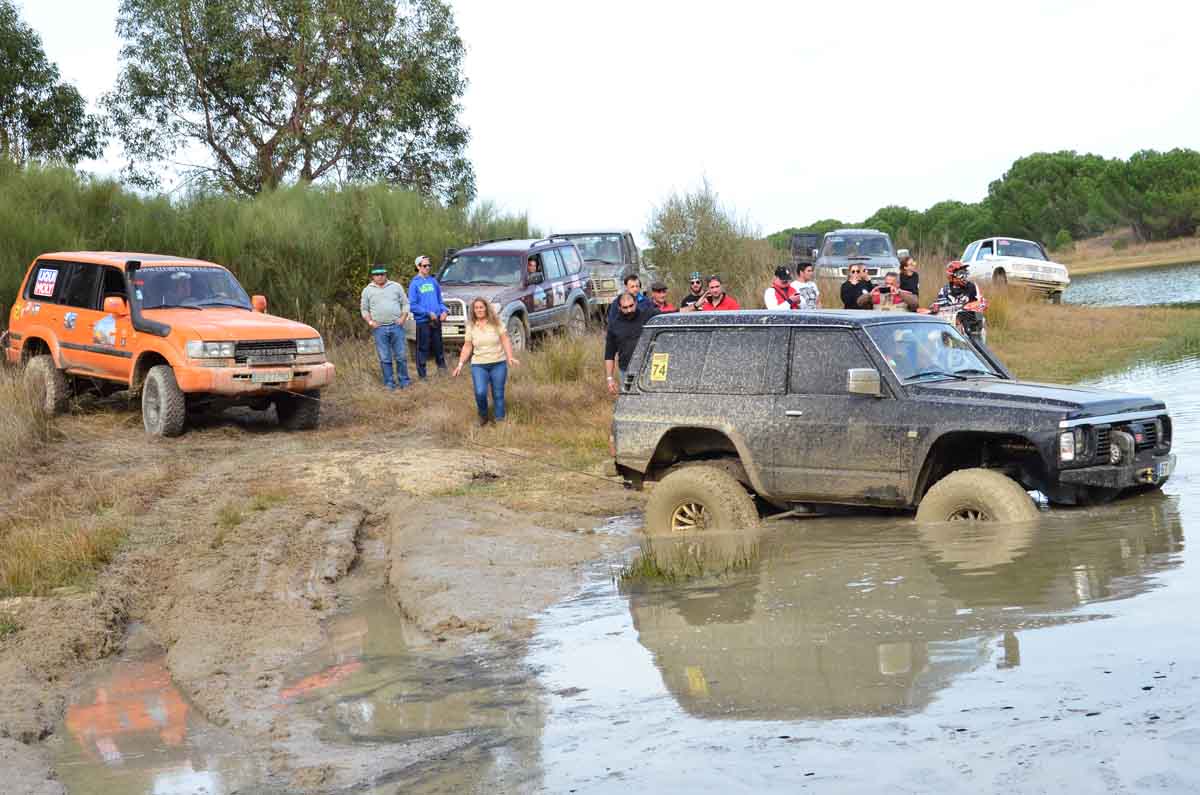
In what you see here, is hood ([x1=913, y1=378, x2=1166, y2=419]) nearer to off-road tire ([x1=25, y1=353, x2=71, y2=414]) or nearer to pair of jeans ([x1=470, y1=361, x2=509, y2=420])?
pair of jeans ([x1=470, y1=361, x2=509, y2=420])

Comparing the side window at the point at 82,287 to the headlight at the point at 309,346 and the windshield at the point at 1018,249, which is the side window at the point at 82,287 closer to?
the headlight at the point at 309,346

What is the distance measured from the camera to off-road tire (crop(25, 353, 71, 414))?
16391 millimetres

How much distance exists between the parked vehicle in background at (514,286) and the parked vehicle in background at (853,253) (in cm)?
869

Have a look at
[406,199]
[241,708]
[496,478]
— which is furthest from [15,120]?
[241,708]

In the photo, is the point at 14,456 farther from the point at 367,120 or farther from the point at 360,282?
the point at 367,120

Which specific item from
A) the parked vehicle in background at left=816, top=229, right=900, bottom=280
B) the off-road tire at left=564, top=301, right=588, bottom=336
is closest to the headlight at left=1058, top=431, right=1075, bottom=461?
the off-road tire at left=564, top=301, right=588, bottom=336

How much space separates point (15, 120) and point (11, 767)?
31.3m

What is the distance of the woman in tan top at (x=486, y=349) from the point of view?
15.2 meters

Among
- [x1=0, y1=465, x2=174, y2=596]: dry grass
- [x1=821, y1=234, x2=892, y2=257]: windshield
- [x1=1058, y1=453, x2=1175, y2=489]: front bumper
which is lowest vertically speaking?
[x1=0, y1=465, x2=174, y2=596]: dry grass

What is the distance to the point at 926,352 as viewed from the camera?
945 centimetres

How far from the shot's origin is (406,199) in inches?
Answer: 1028

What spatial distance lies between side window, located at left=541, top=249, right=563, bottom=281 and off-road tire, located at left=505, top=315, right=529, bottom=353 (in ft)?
3.59

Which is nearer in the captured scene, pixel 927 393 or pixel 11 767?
pixel 11 767

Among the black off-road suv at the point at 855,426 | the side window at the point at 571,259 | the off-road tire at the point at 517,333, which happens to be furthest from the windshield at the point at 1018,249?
the black off-road suv at the point at 855,426
